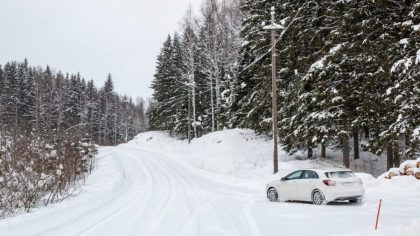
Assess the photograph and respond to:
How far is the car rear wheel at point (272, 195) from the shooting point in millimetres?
17109

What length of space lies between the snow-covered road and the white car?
1.35 feet

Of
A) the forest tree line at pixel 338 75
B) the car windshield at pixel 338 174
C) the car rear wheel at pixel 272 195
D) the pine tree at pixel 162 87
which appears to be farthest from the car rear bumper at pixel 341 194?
the pine tree at pixel 162 87

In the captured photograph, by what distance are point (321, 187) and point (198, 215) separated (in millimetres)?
4823

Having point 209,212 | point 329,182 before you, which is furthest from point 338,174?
point 209,212

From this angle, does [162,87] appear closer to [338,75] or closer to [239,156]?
[239,156]

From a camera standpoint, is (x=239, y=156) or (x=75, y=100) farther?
(x=75, y=100)

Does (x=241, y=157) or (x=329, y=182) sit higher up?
(x=241, y=157)

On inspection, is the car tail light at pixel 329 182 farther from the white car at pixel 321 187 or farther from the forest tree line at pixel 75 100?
the forest tree line at pixel 75 100

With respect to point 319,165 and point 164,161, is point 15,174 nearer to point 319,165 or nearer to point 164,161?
point 319,165

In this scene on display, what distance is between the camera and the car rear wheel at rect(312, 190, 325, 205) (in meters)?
15.0

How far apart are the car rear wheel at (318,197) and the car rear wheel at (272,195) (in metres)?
2.02

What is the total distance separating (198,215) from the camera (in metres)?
12.9

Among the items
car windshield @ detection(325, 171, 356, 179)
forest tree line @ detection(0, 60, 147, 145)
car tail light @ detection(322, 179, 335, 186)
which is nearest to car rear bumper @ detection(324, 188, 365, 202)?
car tail light @ detection(322, 179, 335, 186)

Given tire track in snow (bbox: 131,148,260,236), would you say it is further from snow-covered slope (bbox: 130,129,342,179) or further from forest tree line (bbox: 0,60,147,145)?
forest tree line (bbox: 0,60,147,145)
